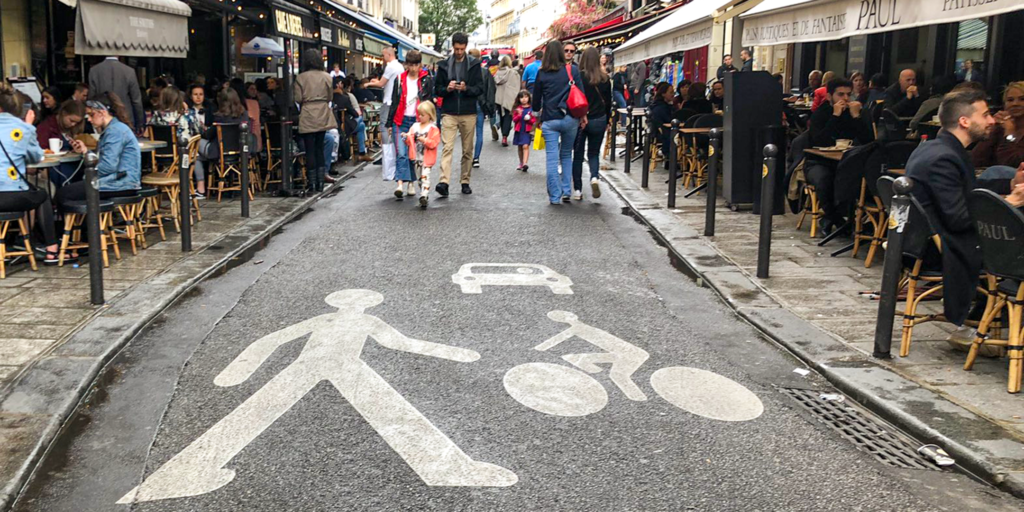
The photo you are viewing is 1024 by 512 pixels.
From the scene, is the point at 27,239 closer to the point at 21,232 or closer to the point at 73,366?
the point at 21,232

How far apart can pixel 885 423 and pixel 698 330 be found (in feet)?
6.22

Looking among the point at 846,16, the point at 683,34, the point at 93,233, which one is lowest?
the point at 93,233

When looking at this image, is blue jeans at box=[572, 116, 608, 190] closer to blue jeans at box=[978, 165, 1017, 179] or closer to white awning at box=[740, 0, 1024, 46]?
white awning at box=[740, 0, 1024, 46]

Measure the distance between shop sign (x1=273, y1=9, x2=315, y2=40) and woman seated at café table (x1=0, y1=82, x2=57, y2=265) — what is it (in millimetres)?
5228

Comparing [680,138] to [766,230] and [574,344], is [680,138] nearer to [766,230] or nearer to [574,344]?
[766,230]

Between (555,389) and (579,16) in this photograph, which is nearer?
(555,389)

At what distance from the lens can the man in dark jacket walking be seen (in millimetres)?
12953

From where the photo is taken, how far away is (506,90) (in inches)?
869

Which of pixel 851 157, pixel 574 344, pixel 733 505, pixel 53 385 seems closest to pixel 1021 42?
pixel 851 157

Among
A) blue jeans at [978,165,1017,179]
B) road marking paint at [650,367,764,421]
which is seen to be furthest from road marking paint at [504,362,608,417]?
blue jeans at [978,165,1017,179]

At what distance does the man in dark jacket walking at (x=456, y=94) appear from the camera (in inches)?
510

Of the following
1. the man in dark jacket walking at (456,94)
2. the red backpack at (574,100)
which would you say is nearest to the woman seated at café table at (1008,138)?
the red backpack at (574,100)

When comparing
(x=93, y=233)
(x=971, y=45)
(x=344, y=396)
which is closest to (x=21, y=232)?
(x=93, y=233)

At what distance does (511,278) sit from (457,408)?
329cm
